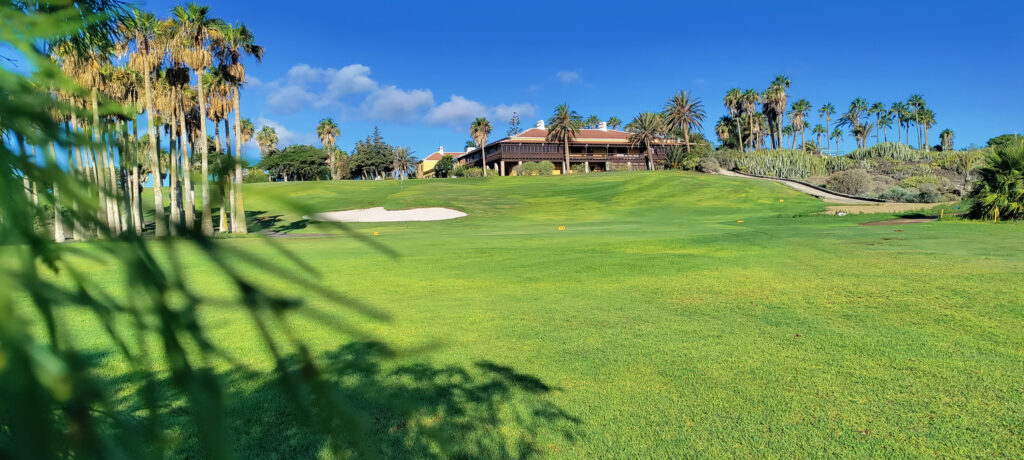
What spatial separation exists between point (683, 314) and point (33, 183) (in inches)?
295

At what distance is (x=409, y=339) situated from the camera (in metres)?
6.08

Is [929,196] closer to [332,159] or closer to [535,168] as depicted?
[535,168]

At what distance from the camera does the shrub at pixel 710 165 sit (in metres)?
71.9

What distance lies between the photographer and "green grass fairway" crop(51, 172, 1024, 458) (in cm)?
98

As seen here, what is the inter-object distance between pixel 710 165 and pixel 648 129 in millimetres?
18704

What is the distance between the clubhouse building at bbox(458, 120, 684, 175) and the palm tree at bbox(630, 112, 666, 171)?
206 centimetres

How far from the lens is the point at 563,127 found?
86938mm

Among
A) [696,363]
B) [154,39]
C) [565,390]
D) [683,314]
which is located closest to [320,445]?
[565,390]

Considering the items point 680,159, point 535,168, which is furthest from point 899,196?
point 535,168

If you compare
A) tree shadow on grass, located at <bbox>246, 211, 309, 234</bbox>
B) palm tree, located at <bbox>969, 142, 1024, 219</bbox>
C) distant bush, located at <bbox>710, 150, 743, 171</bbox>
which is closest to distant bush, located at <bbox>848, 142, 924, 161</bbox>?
distant bush, located at <bbox>710, 150, 743, 171</bbox>

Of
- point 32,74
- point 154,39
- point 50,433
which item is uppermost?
point 154,39

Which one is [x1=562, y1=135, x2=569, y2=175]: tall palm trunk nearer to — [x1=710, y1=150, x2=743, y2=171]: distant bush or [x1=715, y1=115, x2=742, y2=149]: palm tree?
[x1=710, y1=150, x2=743, y2=171]: distant bush

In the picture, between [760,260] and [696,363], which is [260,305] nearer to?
[696,363]

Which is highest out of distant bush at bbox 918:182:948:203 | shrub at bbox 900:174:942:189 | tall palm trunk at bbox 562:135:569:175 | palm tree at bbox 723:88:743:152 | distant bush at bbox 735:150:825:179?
palm tree at bbox 723:88:743:152
